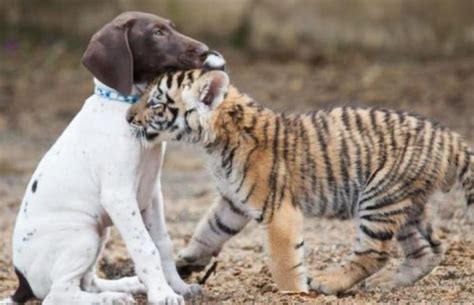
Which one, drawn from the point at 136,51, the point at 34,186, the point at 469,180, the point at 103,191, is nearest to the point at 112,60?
the point at 136,51

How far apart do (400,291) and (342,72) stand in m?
8.06

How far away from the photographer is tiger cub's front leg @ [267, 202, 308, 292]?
22.0ft

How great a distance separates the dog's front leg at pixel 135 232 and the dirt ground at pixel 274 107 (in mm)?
373

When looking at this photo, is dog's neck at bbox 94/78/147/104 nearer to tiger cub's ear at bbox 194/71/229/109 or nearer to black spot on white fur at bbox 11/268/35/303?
tiger cub's ear at bbox 194/71/229/109

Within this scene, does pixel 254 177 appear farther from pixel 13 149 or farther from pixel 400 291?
pixel 13 149

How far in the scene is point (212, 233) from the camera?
720 centimetres

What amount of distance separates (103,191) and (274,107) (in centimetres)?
707

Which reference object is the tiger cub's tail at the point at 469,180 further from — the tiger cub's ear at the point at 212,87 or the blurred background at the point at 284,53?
the blurred background at the point at 284,53

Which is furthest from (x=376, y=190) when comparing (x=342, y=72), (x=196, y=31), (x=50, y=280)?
(x=196, y=31)

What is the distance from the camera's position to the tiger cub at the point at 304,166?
677cm

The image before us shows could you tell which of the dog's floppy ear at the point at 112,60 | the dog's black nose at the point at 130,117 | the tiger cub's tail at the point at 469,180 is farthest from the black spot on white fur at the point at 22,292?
the tiger cub's tail at the point at 469,180

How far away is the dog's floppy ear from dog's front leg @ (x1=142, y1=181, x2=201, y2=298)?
24.2 inches

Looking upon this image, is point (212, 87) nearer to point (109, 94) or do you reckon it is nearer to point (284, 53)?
point (109, 94)

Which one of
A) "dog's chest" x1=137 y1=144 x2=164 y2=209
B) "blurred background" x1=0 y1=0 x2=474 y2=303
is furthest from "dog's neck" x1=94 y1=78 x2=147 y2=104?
"blurred background" x1=0 y1=0 x2=474 y2=303
